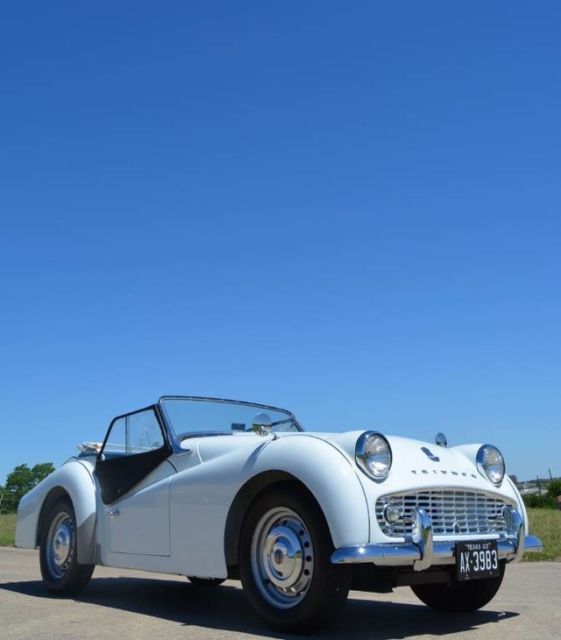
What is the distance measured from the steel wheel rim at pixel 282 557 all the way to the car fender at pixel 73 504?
2.21m

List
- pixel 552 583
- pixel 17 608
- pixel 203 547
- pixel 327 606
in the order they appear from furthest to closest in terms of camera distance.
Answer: pixel 552 583 < pixel 17 608 < pixel 203 547 < pixel 327 606

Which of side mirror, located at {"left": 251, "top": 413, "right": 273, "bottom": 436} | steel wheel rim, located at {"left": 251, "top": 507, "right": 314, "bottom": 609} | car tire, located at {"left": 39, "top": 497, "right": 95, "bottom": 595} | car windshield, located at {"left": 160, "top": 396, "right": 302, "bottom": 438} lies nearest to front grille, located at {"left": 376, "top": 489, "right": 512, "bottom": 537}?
steel wheel rim, located at {"left": 251, "top": 507, "right": 314, "bottom": 609}

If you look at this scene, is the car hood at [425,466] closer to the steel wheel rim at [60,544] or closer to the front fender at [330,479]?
the front fender at [330,479]

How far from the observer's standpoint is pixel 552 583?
25.8 feet

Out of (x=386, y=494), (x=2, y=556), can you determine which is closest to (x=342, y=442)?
(x=386, y=494)

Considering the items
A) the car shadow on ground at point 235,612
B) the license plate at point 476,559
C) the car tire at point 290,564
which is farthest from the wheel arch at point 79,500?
the license plate at point 476,559

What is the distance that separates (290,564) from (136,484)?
190 cm

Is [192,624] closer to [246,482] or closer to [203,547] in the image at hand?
[203,547]

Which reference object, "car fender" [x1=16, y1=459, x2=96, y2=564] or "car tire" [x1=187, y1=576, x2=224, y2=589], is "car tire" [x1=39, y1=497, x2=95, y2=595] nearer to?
"car fender" [x1=16, y1=459, x2=96, y2=564]

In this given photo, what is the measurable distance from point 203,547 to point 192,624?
47cm

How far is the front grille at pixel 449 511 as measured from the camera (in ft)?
14.6

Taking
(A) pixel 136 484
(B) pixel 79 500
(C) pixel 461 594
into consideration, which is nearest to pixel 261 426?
(A) pixel 136 484

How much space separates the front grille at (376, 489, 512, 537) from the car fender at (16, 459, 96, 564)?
9.93ft

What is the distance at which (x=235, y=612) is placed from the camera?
217 inches
